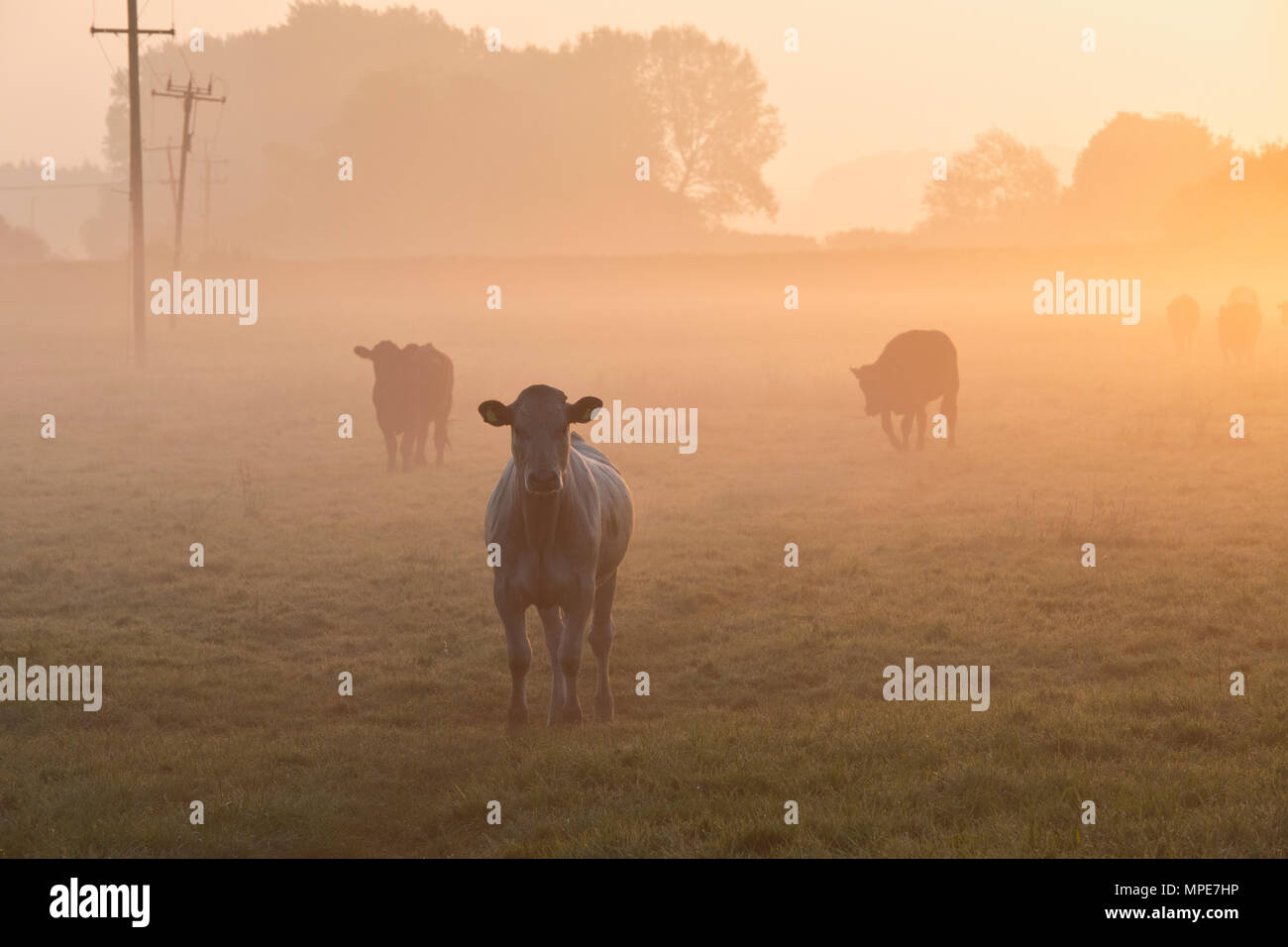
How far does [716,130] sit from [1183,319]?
49.8 metres

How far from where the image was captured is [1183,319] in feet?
97.7

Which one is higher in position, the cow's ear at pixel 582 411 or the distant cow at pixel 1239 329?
the distant cow at pixel 1239 329

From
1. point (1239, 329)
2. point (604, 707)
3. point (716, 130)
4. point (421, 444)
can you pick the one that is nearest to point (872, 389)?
point (421, 444)

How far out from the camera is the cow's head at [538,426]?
753cm

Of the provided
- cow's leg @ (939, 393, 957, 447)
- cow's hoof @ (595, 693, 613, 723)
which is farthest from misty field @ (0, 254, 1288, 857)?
cow's leg @ (939, 393, 957, 447)

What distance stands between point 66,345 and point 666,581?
3262 cm

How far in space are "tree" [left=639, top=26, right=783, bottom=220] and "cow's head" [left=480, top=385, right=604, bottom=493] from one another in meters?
69.4

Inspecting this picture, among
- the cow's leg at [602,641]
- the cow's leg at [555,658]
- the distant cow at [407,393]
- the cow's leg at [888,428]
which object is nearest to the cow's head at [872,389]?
the cow's leg at [888,428]

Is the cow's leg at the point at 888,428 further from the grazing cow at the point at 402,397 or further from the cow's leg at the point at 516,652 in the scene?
the cow's leg at the point at 516,652

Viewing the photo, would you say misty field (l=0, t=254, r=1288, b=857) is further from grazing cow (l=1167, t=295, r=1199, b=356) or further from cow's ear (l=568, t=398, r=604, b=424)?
grazing cow (l=1167, t=295, r=1199, b=356)

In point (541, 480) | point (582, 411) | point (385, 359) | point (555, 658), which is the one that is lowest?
point (555, 658)

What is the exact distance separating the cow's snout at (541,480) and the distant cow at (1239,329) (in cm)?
2411

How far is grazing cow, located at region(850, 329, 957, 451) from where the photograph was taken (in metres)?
19.9

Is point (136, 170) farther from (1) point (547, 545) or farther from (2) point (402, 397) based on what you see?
(1) point (547, 545)
